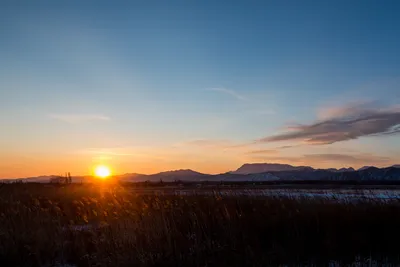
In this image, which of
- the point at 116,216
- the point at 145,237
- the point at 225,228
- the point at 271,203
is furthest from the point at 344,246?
the point at 116,216

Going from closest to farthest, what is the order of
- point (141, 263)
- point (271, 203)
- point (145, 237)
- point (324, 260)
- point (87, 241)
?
point (141, 263), point (324, 260), point (145, 237), point (87, 241), point (271, 203)

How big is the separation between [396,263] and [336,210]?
2949 mm

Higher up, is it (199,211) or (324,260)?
(199,211)

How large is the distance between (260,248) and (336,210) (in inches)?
130

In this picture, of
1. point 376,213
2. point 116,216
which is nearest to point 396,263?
point 376,213

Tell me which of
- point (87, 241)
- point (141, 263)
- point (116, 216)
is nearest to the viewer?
point (141, 263)

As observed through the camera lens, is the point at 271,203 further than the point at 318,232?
Yes

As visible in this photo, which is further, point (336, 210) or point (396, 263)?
point (336, 210)

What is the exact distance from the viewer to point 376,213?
465 inches

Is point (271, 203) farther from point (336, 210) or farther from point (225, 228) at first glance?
point (225, 228)

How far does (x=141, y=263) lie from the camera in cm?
883

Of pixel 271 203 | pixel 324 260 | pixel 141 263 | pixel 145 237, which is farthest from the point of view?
pixel 271 203

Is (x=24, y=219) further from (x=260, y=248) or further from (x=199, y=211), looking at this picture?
(x=260, y=248)

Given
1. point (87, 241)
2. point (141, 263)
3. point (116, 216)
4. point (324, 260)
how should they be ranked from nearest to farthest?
1. point (141, 263)
2. point (324, 260)
3. point (87, 241)
4. point (116, 216)
